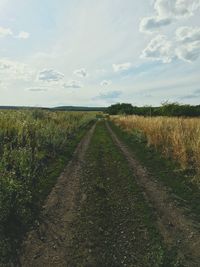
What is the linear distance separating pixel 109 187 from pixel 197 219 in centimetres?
305

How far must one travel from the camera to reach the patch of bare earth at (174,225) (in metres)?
5.14

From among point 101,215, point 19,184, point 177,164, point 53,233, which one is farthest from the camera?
point 177,164

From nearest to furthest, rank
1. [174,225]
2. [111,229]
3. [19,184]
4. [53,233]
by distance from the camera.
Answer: [53,233] → [111,229] → [174,225] → [19,184]

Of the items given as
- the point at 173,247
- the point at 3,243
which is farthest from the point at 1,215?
the point at 173,247

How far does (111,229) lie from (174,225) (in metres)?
1.23

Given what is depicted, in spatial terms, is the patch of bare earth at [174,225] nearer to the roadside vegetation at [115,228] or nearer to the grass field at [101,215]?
the grass field at [101,215]

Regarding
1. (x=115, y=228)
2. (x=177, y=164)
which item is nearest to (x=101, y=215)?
(x=115, y=228)

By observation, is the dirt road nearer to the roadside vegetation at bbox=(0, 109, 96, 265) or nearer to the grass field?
the grass field

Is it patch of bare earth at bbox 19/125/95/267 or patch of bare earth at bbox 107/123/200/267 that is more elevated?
patch of bare earth at bbox 19/125/95/267

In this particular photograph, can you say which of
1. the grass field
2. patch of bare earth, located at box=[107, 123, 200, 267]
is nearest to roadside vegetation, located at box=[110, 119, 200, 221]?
the grass field

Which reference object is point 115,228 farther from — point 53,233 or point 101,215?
point 53,233

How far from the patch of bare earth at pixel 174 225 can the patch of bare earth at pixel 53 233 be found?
1.72 m

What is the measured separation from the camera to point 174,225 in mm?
6285

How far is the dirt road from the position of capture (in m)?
4.88
